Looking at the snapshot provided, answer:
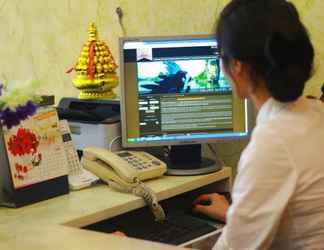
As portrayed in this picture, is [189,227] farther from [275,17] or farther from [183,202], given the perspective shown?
[275,17]

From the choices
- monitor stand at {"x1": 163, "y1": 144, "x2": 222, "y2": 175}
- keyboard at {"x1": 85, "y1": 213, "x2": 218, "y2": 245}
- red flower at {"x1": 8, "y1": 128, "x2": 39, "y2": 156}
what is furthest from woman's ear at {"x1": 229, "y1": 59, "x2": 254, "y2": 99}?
monitor stand at {"x1": 163, "y1": 144, "x2": 222, "y2": 175}

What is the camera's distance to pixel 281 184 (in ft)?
4.31

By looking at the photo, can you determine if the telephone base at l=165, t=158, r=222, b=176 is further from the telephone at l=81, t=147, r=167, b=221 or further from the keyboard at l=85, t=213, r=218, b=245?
the keyboard at l=85, t=213, r=218, b=245

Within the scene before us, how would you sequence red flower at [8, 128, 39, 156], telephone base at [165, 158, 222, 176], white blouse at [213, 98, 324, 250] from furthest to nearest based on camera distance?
telephone base at [165, 158, 222, 176]
red flower at [8, 128, 39, 156]
white blouse at [213, 98, 324, 250]

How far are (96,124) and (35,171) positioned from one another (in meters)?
0.44

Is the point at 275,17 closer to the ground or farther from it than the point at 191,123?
farther from it

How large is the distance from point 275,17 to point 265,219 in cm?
43

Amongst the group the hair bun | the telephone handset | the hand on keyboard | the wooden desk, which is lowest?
the hand on keyboard


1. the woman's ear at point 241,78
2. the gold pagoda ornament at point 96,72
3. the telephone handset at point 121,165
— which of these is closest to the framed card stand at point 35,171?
the telephone handset at point 121,165

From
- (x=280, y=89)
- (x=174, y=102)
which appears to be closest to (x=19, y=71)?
(x=174, y=102)

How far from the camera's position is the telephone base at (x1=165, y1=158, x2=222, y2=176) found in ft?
7.41

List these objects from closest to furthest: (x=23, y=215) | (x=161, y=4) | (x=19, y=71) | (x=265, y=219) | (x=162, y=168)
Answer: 1. (x=265, y=219)
2. (x=23, y=215)
3. (x=162, y=168)
4. (x=161, y=4)
5. (x=19, y=71)

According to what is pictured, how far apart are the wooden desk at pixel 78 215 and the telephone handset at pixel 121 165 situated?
41mm

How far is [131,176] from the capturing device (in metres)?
2.04
